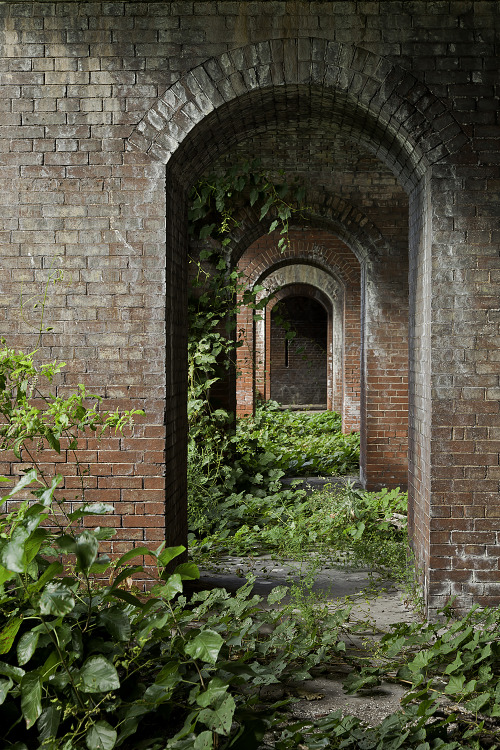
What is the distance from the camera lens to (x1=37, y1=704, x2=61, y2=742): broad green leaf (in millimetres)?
2457

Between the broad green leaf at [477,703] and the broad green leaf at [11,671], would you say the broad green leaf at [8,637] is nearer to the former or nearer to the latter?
the broad green leaf at [11,671]

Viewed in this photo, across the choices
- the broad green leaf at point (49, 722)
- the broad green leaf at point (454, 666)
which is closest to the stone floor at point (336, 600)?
the broad green leaf at point (454, 666)

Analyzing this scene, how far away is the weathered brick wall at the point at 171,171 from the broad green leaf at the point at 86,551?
1958mm

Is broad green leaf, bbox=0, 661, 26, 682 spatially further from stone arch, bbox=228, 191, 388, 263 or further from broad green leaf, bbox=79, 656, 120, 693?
stone arch, bbox=228, 191, 388, 263

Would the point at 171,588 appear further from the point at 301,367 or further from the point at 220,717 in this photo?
the point at 301,367

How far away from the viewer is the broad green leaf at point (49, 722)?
8.06 feet

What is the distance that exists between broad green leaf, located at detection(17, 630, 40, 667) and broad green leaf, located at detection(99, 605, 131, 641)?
0.27m

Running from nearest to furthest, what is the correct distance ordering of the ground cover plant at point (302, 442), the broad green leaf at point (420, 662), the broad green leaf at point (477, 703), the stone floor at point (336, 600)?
the broad green leaf at point (477, 703), the stone floor at point (336, 600), the broad green leaf at point (420, 662), the ground cover plant at point (302, 442)

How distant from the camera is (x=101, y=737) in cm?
245

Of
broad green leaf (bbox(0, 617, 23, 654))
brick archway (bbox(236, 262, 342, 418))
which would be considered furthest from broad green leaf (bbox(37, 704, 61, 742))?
brick archway (bbox(236, 262, 342, 418))

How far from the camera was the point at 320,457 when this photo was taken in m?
11.5

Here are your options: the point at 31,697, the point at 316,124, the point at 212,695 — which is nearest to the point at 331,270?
the point at 316,124

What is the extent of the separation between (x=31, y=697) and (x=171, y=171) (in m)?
3.28

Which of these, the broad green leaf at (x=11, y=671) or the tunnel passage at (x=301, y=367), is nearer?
the broad green leaf at (x=11, y=671)
